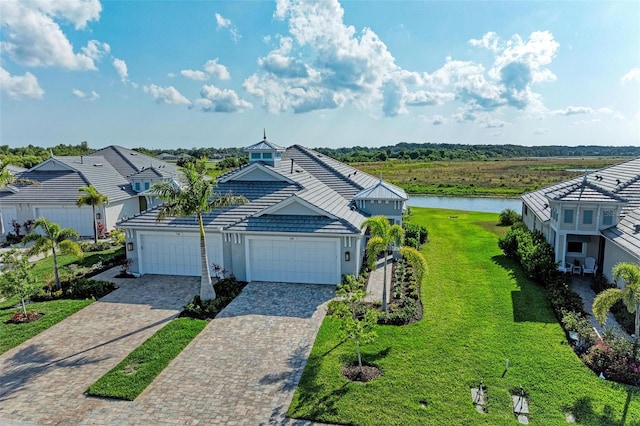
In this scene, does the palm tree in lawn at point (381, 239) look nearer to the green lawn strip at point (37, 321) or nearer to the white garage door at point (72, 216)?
the green lawn strip at point (37, 321)

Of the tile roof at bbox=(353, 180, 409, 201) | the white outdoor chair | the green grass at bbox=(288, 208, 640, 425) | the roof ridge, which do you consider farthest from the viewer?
the roof ridge

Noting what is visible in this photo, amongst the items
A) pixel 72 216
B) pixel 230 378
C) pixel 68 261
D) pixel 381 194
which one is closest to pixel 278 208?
pixel 381 194

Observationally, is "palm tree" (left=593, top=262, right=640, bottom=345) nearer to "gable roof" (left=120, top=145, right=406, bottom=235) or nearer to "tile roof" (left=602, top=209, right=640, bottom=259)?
"tile roof" (left=602, top=209, right=640, bottom=259)

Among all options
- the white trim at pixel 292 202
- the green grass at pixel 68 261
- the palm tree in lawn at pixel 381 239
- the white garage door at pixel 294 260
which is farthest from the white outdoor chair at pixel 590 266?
the green grass at pixel 68 261

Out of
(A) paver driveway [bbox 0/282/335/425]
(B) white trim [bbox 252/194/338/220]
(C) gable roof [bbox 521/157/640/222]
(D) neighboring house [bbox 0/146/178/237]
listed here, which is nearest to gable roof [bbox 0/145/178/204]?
(D) neighboring house [bbox 0/146/178/237]

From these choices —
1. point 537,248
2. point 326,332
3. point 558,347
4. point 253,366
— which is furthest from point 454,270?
point 253,366

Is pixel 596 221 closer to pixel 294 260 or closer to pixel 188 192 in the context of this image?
pixel 294 260

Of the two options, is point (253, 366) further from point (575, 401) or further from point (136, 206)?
point (136, 206)
